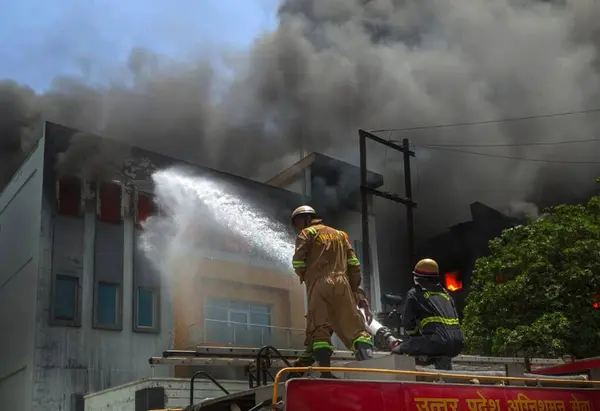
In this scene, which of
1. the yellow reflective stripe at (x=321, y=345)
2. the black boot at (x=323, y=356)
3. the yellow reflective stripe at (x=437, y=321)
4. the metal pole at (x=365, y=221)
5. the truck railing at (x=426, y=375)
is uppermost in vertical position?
the metal pole at (x=365, y=221)

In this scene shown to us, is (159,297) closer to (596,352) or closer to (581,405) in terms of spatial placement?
(596,352)

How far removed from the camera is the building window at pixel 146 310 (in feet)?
51.3

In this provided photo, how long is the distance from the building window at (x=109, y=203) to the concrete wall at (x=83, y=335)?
0.19 metres

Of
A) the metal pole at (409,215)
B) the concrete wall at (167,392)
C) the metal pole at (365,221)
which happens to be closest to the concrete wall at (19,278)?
the concrete wall at (167,392)

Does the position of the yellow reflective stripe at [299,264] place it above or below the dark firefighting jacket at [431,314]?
above

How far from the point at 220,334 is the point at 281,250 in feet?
11.5

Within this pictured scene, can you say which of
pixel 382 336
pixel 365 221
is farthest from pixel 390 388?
pixel 365 221

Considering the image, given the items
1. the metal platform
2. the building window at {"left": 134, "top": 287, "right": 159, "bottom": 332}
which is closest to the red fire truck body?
the metal platform

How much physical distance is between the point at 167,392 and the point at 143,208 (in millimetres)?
6723

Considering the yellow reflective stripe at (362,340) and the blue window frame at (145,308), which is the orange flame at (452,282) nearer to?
the blue window frame at (145,308)

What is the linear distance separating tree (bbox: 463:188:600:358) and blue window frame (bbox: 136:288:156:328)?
7.00 meters

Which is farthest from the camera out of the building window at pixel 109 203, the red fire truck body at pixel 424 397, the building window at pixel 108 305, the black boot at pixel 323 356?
the building window at pixel 109 203

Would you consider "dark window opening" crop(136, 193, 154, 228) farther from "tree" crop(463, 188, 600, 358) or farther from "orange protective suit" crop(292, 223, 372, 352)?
"orange protective suit" crop(292, 223, 372, 352)

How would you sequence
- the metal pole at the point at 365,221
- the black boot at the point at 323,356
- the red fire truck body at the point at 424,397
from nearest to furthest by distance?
the red fire truck body at the point at 424,397 < the black boot at the point at 323,356 < the metal pole at the point at 365,221
